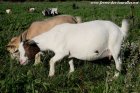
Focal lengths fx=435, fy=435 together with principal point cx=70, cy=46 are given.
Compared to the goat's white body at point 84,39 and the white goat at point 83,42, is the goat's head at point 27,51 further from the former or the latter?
the goat's white body at point 84,39

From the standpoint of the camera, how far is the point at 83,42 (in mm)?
9156

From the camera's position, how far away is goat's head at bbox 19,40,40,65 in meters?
9.25

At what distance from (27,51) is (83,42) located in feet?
3.95

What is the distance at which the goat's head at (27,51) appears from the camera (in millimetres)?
9250

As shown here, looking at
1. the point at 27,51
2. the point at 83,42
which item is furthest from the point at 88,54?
the point at 27,51

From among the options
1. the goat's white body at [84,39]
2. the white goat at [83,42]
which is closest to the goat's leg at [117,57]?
the white goat at [83,42]

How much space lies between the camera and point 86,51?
360 inches

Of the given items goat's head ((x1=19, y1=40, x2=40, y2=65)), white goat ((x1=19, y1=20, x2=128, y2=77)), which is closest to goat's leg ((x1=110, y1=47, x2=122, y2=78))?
white goat ((x1=19, y1=20, x2=128, y2=77))

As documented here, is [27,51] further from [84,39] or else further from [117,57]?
[117,57]

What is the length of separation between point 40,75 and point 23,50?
0.91 m

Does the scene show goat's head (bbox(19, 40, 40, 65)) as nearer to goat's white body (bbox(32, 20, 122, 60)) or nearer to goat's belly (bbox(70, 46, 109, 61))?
goat's white body (bbox(32, 20, 122, 60))

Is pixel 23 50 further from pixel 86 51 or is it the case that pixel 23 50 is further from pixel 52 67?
pixel 86 51

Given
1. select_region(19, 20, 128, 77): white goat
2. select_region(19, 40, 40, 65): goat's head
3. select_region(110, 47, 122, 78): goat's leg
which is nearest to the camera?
select_region(19, 20, 128, 77): white goat

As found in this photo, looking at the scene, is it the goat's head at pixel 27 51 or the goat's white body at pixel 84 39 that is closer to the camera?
the goat's white body at pixel 84 39
